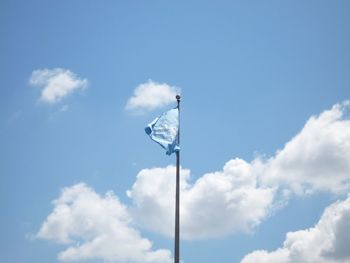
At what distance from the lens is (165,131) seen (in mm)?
34094

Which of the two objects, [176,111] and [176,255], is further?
[176,111]

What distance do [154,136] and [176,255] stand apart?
8.81m

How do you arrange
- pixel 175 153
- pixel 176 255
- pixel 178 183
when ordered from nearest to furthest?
pixel 176 255 < pixel 178 183 < pixel 175 153

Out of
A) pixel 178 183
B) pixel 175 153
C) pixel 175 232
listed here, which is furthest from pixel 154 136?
pixel 175 232

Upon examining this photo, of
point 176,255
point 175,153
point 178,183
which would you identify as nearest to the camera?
point 176,255

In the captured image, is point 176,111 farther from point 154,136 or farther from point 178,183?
point 178,183

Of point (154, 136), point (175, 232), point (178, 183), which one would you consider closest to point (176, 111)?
point (154, 136)

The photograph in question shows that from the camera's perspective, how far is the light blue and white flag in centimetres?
3344

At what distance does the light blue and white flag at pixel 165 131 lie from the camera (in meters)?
33.4

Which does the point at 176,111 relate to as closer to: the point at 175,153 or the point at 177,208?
the point at 175,153

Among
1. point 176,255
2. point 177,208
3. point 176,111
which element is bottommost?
point 176,255

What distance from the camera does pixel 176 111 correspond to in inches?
1375

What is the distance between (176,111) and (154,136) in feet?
8.40

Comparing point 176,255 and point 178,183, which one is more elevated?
point 178,183
